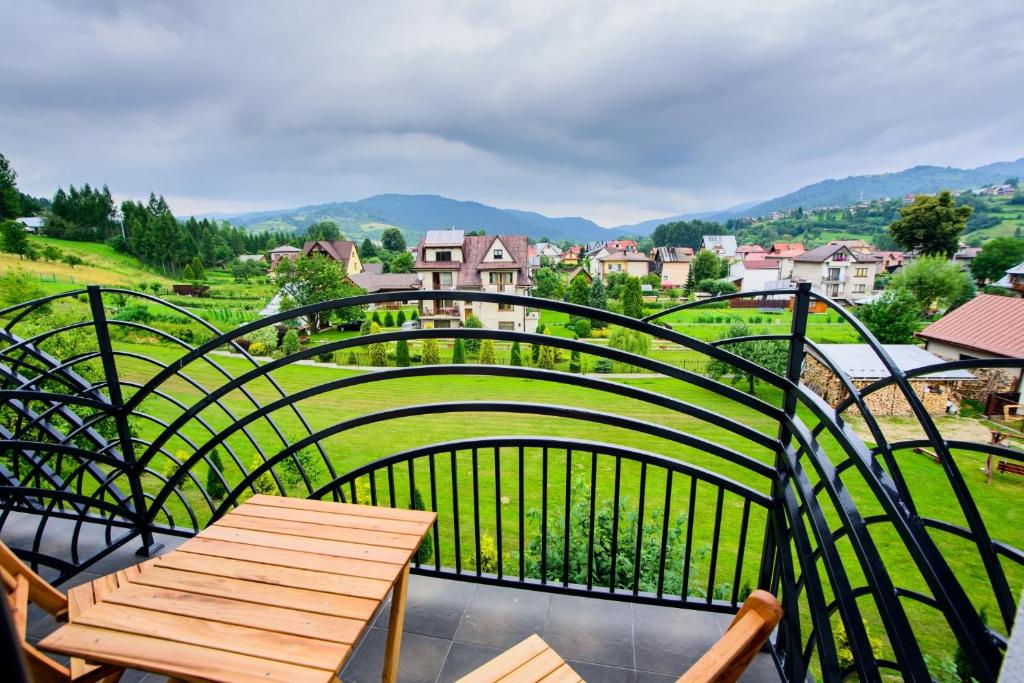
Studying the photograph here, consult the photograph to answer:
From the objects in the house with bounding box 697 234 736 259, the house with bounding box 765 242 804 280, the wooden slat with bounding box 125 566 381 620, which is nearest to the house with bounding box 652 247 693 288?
the house with bounding box 697 234 736 259

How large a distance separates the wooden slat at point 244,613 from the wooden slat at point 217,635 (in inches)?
0.5

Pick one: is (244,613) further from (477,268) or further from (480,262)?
(480,262)

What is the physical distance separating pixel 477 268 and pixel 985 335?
1773 centimetres

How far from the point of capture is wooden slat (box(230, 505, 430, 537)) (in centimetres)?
142

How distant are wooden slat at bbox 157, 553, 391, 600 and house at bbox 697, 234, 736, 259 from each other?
41.3m

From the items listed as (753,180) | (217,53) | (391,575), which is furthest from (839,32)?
(753,180)

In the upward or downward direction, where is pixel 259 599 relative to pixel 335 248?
downward

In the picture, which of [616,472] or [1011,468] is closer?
[616,472]

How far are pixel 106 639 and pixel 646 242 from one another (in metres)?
47.4

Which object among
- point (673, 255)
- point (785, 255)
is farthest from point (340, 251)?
point (785, 255)

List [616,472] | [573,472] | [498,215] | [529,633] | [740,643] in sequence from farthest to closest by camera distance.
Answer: [498,215]
[573,472]
[616,472]
[529,633]
[740,643]

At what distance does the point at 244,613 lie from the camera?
110 cm

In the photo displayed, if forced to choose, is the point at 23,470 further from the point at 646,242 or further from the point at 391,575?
the point at 646,242

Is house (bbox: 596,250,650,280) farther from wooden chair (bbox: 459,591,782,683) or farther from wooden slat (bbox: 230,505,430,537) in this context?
wooden chair (bbox: 459,591,782,683)
